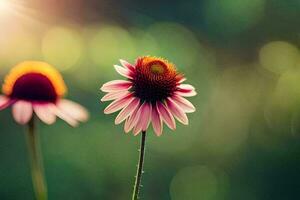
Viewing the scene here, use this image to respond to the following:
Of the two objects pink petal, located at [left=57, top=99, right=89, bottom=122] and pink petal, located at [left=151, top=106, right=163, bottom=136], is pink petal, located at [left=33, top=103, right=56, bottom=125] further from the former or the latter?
pink petal, located at [left=151, top=106, right=163, bottom=136]

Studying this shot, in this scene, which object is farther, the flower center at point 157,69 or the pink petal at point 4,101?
the flower center at point 157,69

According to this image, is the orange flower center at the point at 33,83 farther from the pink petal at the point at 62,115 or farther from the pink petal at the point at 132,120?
the pink petal at the point at 132,120

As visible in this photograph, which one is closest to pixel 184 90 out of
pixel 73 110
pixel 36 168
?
pixel 73 110

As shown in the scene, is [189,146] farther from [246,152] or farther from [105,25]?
[105,25]

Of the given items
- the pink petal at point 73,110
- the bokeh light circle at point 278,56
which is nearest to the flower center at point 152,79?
the pink petal at point 73,110

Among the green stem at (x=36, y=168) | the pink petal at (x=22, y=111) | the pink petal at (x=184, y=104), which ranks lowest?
the green stem at (x=36, y=168)

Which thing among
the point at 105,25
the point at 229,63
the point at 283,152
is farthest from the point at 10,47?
the point at 283,152

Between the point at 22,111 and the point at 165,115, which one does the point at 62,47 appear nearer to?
the point at 165,115
